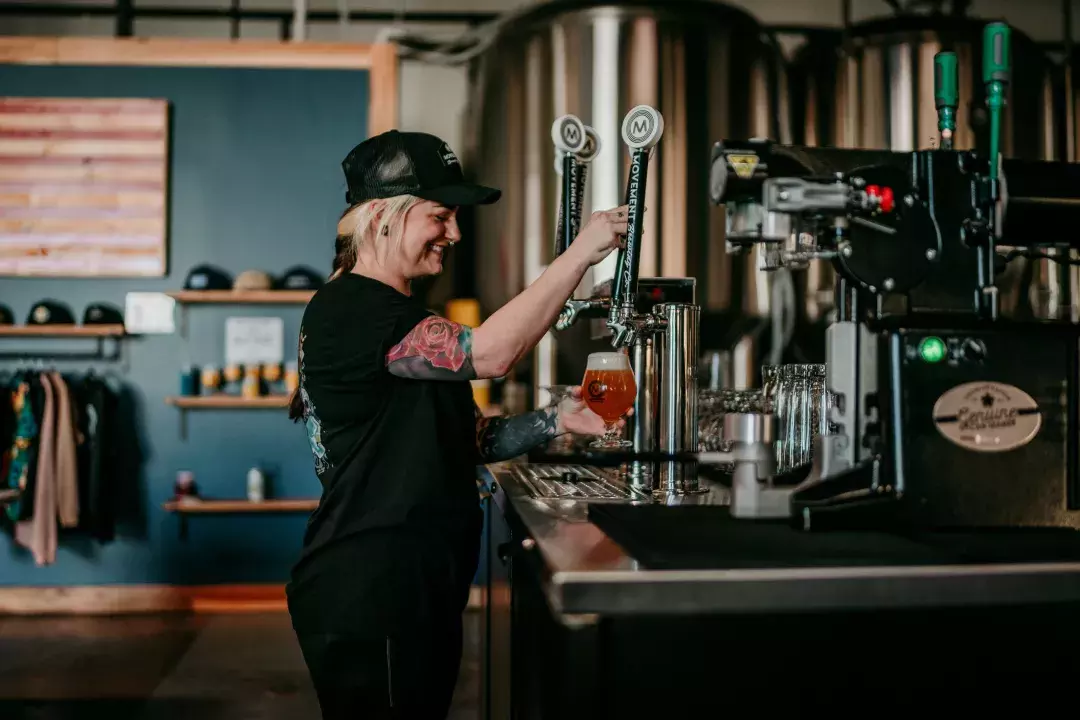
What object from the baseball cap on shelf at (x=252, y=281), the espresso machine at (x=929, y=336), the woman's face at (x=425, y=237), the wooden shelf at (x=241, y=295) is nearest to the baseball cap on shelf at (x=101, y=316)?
the wooden shelf at (x=241, y=295)

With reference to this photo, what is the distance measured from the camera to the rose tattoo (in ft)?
4.40

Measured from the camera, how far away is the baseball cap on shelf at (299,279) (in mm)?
4125

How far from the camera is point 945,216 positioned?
1.18m

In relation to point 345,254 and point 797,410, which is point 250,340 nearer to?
point 345,254

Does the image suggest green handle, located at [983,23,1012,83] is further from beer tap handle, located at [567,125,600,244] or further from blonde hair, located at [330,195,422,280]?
blonde hair, located at [330,195,422,280]

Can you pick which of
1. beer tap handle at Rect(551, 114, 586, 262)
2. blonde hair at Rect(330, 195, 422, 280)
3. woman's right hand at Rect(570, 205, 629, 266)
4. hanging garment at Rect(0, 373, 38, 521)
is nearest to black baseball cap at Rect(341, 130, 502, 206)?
blonde hair at Rect(330, 195, 422, 280)

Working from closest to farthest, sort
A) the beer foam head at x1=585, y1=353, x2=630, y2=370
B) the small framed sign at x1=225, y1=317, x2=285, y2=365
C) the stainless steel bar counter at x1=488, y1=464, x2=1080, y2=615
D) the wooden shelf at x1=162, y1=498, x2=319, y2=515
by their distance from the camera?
the stainless steel bar counter at x1=488, y1=464, x2=1080, y2=615 < the beer foam head at x1=585, y1=353, x2=630, y2=370 < the wooden shelf at x1=162, y1=498, x2=319, y2=515 < the small framed sign at x1=225, y1=317, x2=285, y2=365

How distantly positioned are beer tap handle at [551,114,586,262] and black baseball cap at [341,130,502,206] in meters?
0.13

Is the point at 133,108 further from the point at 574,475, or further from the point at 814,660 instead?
the point at 814,660

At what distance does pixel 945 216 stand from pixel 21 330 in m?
4.16

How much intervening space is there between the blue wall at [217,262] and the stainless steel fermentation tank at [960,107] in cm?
240

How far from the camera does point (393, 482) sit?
4.51 ft

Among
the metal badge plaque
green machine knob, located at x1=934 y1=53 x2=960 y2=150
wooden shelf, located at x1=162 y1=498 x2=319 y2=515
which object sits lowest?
wooden shelf, located at x1=162 y1=498 x2=319 y2=515

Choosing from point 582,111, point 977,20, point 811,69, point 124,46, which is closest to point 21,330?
point 124,46
